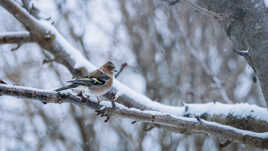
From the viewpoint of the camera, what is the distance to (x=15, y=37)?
5254 millimetres

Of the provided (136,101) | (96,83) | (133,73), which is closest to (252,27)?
(136,101)

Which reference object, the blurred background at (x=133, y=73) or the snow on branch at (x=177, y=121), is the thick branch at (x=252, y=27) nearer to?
the snow on branch at (x=177, y=121)

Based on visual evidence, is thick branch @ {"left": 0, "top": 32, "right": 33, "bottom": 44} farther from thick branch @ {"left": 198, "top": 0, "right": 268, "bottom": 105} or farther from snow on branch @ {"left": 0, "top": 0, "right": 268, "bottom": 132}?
thick branch @ {"left": 198, "top": 0, "right": 268, "bottom": 105}

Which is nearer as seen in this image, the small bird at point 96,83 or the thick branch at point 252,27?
the thick branch at point 252,27

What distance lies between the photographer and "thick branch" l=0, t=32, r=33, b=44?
16.9 feet

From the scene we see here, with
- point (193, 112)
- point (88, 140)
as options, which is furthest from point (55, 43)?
point (88, 140)

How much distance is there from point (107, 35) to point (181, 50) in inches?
88.9

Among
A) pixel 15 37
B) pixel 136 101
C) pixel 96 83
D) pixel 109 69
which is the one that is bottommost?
pixel 136 101

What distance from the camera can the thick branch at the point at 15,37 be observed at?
5160mm

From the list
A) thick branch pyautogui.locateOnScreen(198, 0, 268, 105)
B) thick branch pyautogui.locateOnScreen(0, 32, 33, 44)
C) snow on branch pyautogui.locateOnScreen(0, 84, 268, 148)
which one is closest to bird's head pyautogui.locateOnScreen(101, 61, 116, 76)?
thick branch pyautogui.locateOnScreen(0, 32, 33, 44)

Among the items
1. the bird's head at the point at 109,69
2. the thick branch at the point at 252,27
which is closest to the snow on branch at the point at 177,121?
the thick branch at the point at 252,27

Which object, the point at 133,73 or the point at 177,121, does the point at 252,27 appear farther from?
the point at 133,73

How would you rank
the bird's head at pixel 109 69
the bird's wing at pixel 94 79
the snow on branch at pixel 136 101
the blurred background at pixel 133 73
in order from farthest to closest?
the blurred background at pixel 133 73 < the bird's head at pixel 109 69 < the bird's wing at pixel 94 79 < the snow on branch at pixel 136 101

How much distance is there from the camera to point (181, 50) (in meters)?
10.1
